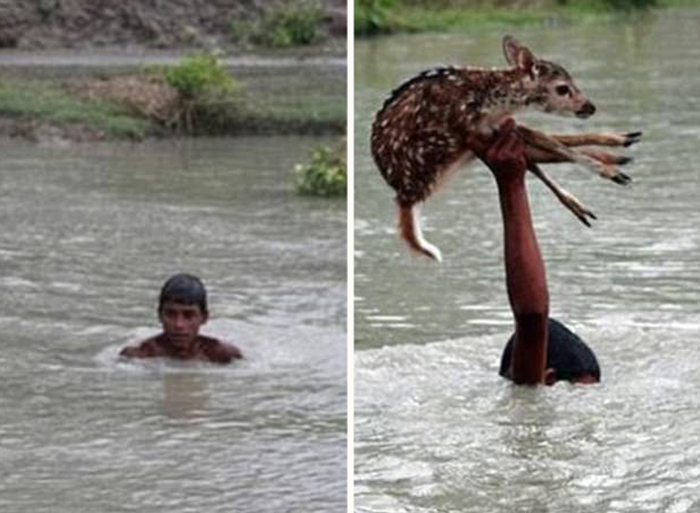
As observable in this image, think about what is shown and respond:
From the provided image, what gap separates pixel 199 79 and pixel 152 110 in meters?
0.46

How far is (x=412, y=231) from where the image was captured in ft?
12.8

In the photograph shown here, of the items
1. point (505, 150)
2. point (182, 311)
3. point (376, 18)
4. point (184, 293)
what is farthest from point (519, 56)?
point (376, 18)

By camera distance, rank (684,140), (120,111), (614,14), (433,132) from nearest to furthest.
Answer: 1. (433,132)
2. (684,140)
3. (120,111)
4. (614,14)

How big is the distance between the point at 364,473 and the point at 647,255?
8.85 ft

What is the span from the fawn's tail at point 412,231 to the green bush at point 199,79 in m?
9.66

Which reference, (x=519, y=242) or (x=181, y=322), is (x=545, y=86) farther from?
(x=181, y=322)

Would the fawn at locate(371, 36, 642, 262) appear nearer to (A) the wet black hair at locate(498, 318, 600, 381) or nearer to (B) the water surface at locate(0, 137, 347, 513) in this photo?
(A) the wet black hair at locate(498, 318, 600, 381)

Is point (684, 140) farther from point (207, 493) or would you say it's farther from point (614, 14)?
point (614, 14)

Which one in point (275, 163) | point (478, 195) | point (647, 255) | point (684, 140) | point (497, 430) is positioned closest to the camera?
point (497, 430)

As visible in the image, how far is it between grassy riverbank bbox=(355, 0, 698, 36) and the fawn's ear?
13253mm

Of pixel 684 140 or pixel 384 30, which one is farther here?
pixel 384 30

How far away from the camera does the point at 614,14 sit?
19812 millimetres

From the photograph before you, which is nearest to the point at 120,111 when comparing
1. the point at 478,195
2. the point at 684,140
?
the point at 684,140

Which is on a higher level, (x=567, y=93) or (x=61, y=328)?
(x=567, y=93)
